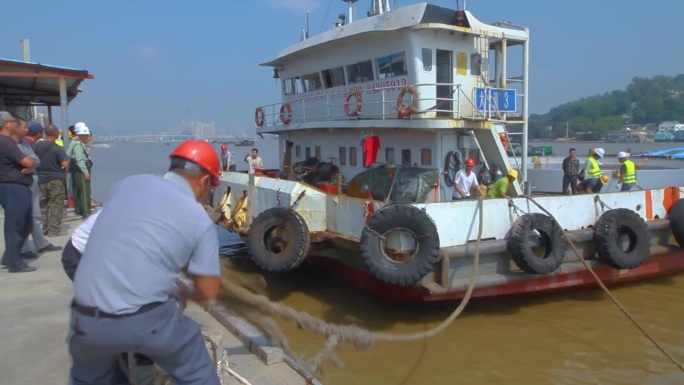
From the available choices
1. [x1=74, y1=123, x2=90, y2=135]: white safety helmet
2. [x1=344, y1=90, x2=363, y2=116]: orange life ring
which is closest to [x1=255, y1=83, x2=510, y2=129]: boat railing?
[x1=344, y1=90, x2=363, y2=116]: orange life ring

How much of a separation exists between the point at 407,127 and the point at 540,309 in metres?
3.66

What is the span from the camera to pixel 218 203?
38.3 ft

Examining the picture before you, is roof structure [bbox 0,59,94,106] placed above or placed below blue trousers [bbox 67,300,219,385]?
above

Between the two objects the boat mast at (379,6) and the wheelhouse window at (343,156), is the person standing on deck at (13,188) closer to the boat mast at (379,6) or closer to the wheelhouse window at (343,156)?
the wheelhouse window at (343,156)

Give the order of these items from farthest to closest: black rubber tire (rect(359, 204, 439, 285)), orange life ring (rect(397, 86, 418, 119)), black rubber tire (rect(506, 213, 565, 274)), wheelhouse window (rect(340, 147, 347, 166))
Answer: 1. wheelhouse window (rect(340, 147, 347, 166))
2. orange life ring (rect(397, 86, 418, 119))
3. black rubber tire (rect(506, 213, 565, 274))
4. black rubber tire (rect(359, 204, 439, 285))

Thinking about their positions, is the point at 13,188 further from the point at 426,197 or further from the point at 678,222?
the point at 678,222

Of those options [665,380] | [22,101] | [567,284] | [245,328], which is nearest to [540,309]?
[567,284]

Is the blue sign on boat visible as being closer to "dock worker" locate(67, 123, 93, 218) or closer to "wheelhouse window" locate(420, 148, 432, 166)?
"wheelhouse window" locate(420, 148, 432, 166)

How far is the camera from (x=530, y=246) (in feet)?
25.5

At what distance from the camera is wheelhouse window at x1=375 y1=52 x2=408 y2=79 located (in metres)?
10.3

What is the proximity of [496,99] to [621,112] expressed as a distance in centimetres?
12279

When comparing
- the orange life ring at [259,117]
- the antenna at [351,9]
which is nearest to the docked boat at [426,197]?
the antenna at [351,9]

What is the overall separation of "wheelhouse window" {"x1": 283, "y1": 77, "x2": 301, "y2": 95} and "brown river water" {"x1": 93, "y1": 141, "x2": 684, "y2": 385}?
638cm

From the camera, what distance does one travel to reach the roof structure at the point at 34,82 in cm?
1075
